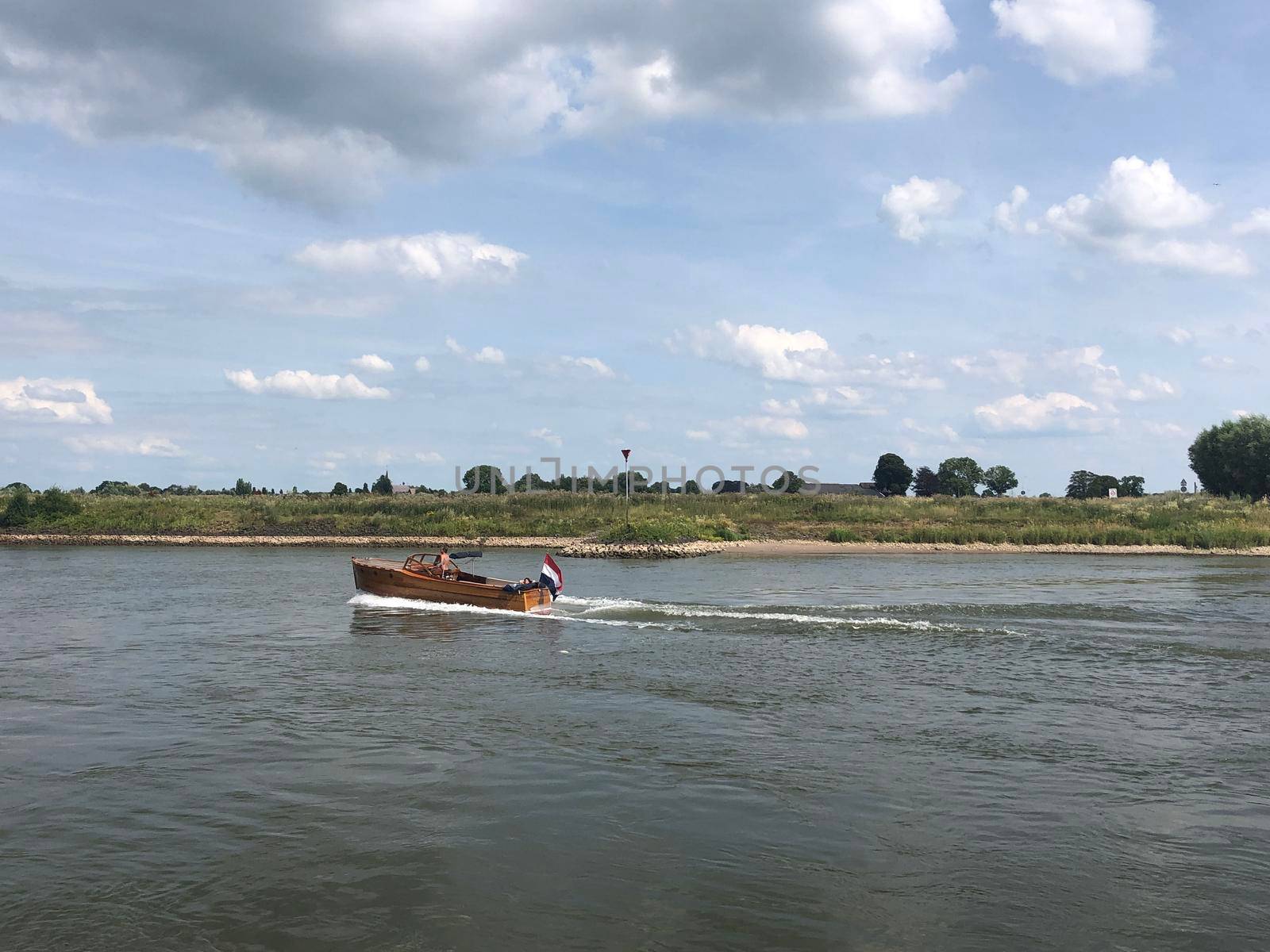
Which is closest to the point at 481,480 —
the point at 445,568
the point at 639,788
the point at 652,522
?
the point at 652,522

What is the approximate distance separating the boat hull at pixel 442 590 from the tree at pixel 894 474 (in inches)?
4781

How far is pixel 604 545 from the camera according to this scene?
213 ft

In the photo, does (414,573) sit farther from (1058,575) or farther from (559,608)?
(1058,575)

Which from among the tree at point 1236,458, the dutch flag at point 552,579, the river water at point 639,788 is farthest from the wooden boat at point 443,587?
the tree at point 1236,458

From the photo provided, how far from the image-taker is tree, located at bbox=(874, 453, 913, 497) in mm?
146375

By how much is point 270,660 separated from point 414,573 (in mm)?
10884

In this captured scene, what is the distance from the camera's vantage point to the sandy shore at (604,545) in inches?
2454

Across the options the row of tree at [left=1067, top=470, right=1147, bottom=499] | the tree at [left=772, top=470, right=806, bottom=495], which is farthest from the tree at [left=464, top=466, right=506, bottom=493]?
the row of tree at [left=1067, top=470, right=1147, bottom=499]

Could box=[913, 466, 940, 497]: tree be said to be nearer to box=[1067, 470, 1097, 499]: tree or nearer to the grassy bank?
box=[1067, 470, 1097, 499]: tree

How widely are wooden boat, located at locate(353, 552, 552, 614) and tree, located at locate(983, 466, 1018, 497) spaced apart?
5020 inches

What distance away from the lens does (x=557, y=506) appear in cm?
8012

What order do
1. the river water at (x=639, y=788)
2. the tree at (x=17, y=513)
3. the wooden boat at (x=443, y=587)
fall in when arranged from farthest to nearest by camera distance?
the tree at (x=17, y=513)
the wooden boat at (x=443, y=587)
the river water at (x=639, y=788)

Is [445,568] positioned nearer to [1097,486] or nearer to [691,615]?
[691,615]

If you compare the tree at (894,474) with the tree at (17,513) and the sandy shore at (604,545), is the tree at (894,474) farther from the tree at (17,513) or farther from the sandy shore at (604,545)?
the tree at (17,513)
